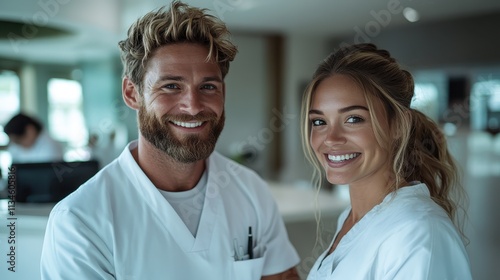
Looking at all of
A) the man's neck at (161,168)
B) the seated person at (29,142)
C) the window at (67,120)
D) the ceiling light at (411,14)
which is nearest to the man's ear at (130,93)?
the man's neck at (161,168)

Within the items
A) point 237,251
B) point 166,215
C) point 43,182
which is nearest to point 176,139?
point 166,215

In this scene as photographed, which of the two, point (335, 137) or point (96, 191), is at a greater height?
point (335, 137)

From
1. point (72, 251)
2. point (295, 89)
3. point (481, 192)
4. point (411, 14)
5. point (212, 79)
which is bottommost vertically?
point (481, 192)

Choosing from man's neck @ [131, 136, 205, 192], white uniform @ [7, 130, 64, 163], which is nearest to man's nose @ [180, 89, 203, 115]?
man's neck @ [131, 136, 205, 192]

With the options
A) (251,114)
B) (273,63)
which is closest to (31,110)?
(251,114)

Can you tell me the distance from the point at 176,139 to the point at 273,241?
1.69 ft

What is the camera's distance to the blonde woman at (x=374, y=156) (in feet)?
3.96

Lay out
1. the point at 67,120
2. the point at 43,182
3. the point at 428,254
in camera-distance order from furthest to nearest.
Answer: the point at 67,120, the point at 43,182, the point at 428,254

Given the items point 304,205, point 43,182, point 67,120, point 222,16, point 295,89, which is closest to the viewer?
point 43,182

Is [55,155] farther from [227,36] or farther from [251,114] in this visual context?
[251,114]

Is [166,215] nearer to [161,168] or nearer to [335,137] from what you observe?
[161,168]

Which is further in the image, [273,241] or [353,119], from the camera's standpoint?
[273,241]

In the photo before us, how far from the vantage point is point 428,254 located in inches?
42.3

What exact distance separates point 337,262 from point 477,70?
20.1ft
